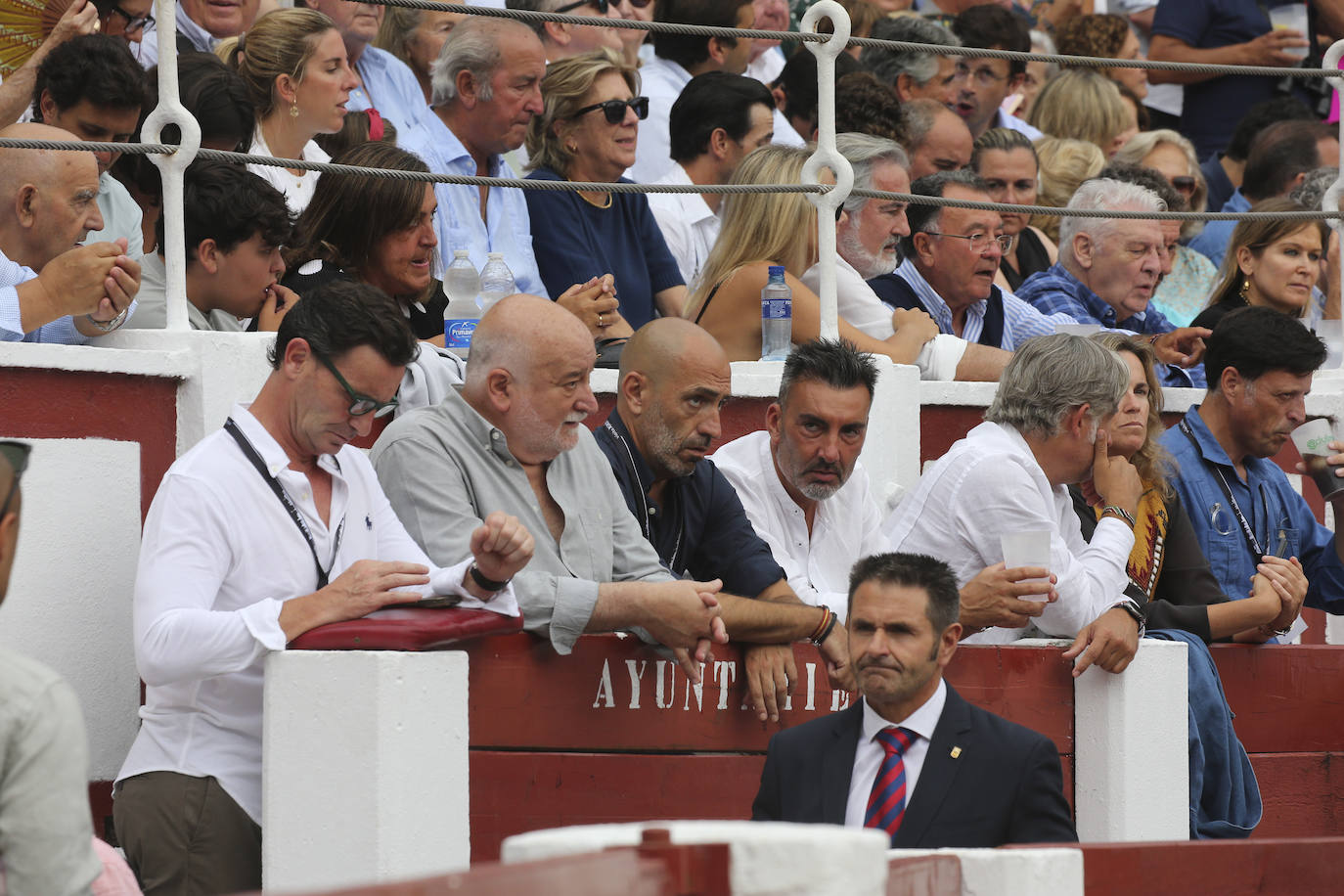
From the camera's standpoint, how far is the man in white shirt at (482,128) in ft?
22.9

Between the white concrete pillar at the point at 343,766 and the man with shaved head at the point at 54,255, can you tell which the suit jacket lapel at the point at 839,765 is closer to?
the white concrete pillar at the point at 343,766

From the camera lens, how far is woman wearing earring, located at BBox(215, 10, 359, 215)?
6.50m

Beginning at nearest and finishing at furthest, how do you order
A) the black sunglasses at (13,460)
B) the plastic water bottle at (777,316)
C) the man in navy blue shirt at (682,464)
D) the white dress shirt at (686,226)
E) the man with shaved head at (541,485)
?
the black sunglasses at (13,460)
the man with shaved head at (541,485)
the man in navy blue shirt at (682,464)
the plastic water bottle at (777,316)
the white dress shirt at (686,226)

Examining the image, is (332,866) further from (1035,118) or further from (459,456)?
(1035,118)

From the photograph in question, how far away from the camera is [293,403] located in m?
4.53

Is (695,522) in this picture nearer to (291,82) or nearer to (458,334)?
(458,334)

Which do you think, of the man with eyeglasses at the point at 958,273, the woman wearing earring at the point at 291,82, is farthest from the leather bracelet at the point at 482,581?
the man with eyeglasses at the point at 958,273

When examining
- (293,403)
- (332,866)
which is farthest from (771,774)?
(293,403)

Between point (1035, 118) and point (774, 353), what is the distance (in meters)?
4.95

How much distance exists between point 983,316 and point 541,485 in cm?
298

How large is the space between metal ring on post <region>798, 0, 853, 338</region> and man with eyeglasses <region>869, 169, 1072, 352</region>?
2.72 ft

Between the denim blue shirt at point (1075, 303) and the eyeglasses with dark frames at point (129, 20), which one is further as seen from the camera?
the denim blue shirt at point (1075, 303)

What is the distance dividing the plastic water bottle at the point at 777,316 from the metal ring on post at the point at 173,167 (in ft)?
6.47

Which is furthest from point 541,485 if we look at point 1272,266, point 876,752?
point 1272,266
